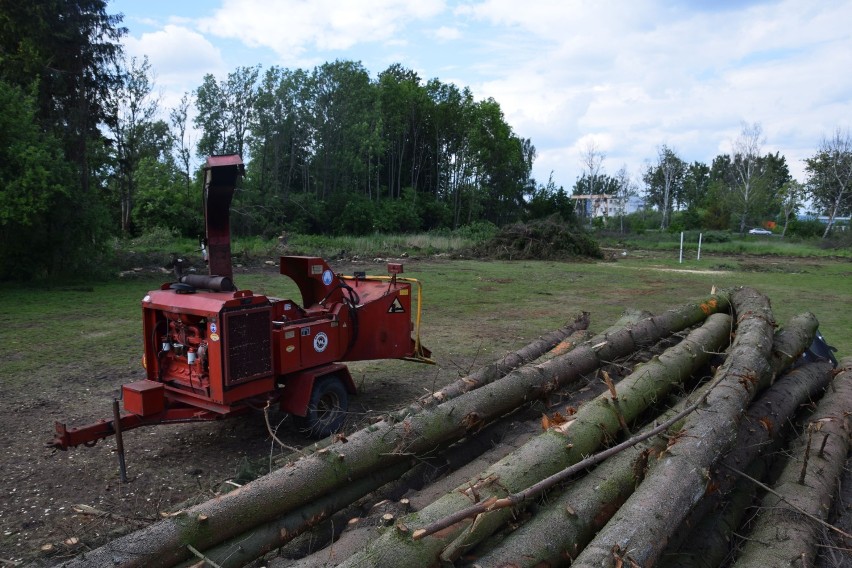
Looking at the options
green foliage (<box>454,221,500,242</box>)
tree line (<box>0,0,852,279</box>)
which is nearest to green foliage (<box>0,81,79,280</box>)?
tree line (<box>0,0,852,279</box>)

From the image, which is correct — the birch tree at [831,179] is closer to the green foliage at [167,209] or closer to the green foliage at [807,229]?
the green foliage at [807,229]

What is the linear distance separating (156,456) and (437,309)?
934 cm

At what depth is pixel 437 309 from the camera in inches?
590

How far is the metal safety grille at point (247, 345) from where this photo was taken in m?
5.77

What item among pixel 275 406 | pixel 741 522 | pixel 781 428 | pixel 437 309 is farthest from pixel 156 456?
pixel 437 309

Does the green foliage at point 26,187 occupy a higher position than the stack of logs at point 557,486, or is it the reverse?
the green foliage at point 26,187

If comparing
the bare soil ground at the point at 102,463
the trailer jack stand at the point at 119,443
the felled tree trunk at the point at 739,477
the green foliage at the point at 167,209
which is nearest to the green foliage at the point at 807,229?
the green foliage at the point at 167,209

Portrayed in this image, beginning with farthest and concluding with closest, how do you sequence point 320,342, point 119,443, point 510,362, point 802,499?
point 510,362 → point 320,342 → point 119,443 → point 802,499

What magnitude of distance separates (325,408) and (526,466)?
137 inches

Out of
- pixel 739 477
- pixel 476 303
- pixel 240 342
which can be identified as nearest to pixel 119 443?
pixel 240 342

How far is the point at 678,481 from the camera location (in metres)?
3.57

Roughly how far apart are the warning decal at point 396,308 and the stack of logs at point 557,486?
1.84 metres

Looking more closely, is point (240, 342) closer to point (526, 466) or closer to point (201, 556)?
point (201, 556)

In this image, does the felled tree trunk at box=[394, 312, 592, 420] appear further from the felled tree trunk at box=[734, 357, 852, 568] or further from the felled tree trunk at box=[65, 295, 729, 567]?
the felled tree trunk at box=[734, 357, 852, 568]
